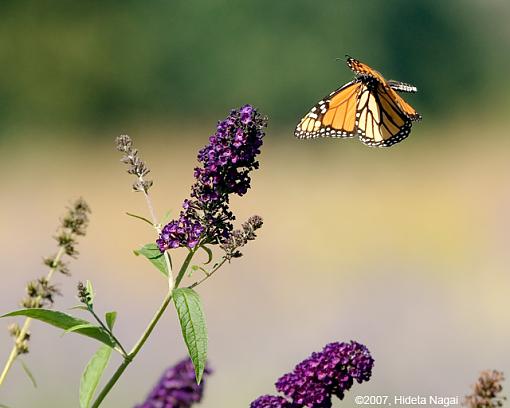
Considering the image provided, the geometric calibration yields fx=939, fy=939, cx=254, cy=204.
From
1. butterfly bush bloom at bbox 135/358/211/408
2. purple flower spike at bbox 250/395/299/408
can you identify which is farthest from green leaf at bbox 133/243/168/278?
butterfly bush bloom at bbox 135/358/211/408

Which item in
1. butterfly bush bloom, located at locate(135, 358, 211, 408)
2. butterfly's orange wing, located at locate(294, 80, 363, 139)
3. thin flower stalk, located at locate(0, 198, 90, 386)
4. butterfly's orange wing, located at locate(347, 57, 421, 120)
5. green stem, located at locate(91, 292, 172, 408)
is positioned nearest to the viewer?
butterfly bush bloom, located at locate(135, 358, 211, 408)

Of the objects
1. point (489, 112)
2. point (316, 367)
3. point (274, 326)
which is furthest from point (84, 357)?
point (489, 112)

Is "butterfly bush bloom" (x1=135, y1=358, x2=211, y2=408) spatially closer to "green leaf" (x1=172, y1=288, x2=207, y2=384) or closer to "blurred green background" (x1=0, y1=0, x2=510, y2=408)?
"green leaf" (x1=172, y1=288, x2=207, y2=384)

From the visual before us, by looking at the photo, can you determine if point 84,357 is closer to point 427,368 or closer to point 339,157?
point 427,368

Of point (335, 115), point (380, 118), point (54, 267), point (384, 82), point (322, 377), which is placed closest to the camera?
point (322, 377)

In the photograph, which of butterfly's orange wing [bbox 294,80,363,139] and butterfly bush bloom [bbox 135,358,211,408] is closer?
butterfly bush bloom [bbox 135,358,211,408]

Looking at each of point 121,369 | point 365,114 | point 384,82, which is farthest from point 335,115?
point 121,369

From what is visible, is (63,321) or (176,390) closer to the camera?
(176,390)

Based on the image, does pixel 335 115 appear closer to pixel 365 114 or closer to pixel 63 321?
pixel 365 114
